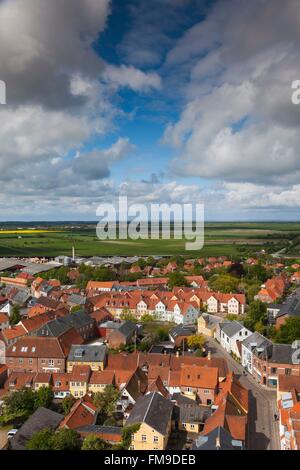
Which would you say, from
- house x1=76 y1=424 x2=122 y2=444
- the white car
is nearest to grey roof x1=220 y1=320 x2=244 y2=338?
house x1=76 y1=424 x2=122 y2=444

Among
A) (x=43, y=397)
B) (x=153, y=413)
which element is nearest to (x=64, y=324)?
(x=43, y=397)

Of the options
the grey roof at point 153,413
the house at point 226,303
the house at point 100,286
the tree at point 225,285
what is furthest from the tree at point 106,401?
the house at point 100,286

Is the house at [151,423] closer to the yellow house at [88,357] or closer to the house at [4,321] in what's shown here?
the yellow house at [88,357]

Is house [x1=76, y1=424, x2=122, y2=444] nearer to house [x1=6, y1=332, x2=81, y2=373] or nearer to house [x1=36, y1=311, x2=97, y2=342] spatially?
house [x1=6, y1=332, x2=81, y2=373]

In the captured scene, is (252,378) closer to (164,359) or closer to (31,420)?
(164,359)

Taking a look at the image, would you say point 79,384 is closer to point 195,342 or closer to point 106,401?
point 106,401

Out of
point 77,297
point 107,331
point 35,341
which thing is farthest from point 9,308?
point 35,341
